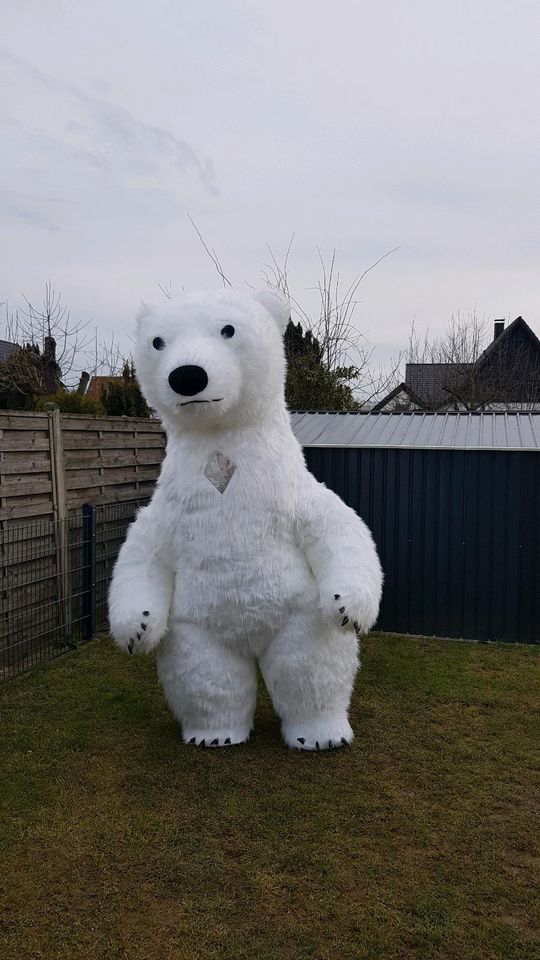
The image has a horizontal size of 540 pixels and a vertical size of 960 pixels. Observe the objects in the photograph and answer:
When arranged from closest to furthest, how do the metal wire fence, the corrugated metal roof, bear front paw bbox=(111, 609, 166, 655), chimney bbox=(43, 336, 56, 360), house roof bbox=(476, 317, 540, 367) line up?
1. bear front paw bbox=(111, 609, 166, 655)
2. the metal wire fence
3. the corrugated metal roof
4. chimney bbox=(43, 336, 56, 360)
5. house roof bbox=(476, 317, 540, 367)

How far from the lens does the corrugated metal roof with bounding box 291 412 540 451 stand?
625cm

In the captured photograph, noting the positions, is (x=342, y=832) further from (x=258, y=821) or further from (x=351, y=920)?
(x=351, y=920)

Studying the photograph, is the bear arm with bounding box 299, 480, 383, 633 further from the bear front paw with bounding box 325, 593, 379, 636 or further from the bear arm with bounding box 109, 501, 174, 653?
the bear arm with bounding box 109, 501, 174, 653

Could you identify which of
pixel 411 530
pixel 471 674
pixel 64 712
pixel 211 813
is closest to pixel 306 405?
pixel 411 530

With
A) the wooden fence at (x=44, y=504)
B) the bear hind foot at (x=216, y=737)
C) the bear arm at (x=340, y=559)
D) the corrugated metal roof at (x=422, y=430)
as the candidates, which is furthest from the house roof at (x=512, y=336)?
the bear hind foot at (x=216, y=737)

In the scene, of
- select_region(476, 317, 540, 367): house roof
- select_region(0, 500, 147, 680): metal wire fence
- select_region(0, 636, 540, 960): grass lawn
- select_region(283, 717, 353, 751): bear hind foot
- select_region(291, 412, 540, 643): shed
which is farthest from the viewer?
select_region(476, 317, 540, 367): house roof

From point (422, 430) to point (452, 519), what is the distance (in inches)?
38.3

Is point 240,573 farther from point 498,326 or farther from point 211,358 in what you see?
point 498,326

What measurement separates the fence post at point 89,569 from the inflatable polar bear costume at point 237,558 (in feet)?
7.26

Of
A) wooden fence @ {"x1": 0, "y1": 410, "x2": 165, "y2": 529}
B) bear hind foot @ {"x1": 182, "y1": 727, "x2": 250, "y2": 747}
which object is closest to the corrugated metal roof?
wooden fence @ {"x1": 0, "y1": 410, "x2": 165, "y2": 529}

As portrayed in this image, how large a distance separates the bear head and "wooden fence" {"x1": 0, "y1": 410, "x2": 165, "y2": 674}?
1971 millimetres

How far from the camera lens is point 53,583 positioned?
5691mm

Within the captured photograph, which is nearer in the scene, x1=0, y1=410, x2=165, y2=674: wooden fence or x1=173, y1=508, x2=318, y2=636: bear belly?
x1=173, y1=508, x2=318, y2=636: bear belly

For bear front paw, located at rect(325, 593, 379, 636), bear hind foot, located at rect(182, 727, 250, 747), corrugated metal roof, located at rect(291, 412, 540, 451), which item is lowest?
bear hind foot, located at rect(182, 727, 250, 747)
